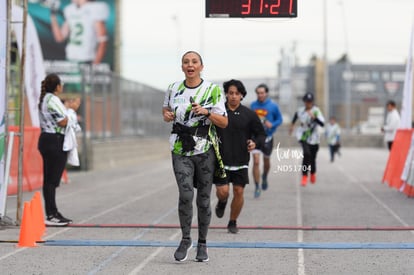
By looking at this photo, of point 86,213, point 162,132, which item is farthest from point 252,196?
point 162,132

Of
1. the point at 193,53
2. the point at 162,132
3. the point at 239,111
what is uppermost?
the point at 193,53

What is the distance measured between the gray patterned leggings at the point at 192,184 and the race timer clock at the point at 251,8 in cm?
299

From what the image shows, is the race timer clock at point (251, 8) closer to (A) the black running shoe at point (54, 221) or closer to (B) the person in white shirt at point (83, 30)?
(A) the black running shoe at point (54, 221)

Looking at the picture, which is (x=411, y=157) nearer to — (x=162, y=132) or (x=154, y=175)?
(x=154, y=175)

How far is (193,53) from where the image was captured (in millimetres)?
7973

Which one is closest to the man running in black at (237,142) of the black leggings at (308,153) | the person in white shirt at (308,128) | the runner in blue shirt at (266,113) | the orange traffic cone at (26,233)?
the orange traffic cone at (26,233)

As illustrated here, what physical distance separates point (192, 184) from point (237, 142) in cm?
230

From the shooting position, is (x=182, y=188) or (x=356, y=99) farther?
(x=356, y=99)

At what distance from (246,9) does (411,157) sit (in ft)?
18.9

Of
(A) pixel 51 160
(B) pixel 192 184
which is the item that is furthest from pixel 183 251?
(A) pixel 51 160

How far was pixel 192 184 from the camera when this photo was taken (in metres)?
8.03

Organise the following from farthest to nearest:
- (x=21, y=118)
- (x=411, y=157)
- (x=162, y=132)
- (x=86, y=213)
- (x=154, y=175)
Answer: (x=162, y=132), (x=154, y=175), (x=411, y=157), (x=86, y=213), (x=21, y=118)

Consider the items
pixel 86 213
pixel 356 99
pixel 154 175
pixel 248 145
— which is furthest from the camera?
pixel 356 99

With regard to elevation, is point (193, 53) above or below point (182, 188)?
above
